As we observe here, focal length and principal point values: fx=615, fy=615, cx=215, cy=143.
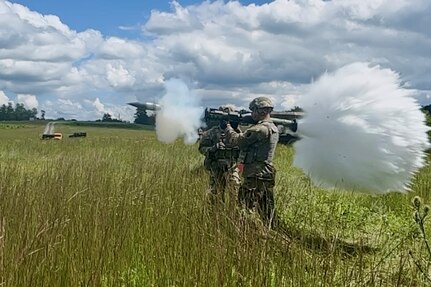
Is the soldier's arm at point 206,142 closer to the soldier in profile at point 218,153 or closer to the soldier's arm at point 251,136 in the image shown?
the soldier in profile at point 218,153

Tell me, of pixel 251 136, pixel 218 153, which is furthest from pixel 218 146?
pixel 251 136

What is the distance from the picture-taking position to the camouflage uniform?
750 cm

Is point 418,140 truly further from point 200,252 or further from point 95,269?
point 95,269

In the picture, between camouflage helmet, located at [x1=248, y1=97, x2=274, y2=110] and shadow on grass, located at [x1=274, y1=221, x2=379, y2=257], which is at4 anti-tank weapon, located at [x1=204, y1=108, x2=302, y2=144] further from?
shadow on grass, located at [x1=274, y1=221, x2=379, y2=257]

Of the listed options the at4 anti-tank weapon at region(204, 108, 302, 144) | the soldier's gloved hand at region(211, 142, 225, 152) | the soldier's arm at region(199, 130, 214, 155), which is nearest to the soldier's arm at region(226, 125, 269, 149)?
the at4 anti-tank weapon at region(204, 108, 302, 144)

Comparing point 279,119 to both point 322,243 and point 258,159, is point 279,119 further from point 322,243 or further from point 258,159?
point 322,243

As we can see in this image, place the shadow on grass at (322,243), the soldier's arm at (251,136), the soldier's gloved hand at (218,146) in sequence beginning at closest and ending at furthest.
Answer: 1. the shadow on grass at (322,243)
2. the soldier's arm at (251,136)
3. the soldier's gloved hand at (218,146)

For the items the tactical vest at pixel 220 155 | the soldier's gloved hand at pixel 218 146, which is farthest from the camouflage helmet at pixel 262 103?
the soldier's gloved hand at pixel 218 146

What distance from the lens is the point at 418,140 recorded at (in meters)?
7.73

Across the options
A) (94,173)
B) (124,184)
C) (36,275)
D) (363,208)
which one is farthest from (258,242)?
(363,208)

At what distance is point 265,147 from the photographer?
Answer: 761cm

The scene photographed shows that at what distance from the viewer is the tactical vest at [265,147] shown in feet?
24.8

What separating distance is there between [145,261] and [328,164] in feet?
12.7

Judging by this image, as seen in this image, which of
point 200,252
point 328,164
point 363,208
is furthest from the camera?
point 363,208
